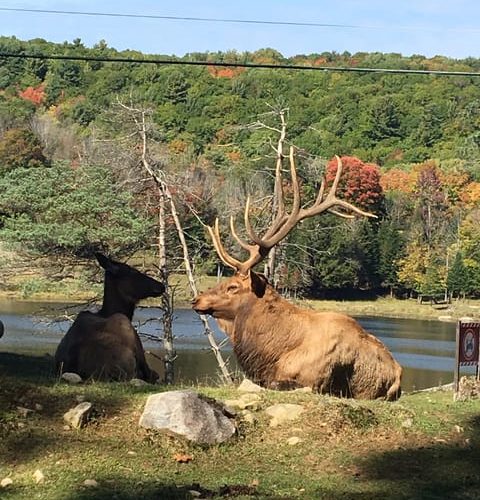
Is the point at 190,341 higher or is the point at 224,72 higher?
the point at 224,72

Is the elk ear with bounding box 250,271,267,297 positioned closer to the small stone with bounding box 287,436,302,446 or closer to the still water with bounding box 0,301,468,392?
the small stone with bounding box 287,436,302,446

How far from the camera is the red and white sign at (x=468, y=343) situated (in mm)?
10344

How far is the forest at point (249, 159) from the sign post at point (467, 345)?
5.71 meters

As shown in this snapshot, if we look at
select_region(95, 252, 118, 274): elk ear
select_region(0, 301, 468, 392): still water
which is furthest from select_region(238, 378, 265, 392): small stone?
select_region(0, 301, 468, 392): still water

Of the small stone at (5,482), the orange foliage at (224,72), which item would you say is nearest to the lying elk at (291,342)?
the small stone at (5,482)

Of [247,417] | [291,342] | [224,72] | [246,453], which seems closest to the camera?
[246,453]

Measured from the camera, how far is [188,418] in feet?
22.4

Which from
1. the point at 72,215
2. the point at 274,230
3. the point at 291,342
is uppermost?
the point at 274,230

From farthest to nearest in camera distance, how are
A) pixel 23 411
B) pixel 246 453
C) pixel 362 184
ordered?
pixel 362 184, pixel 23 411, pixel 246 453

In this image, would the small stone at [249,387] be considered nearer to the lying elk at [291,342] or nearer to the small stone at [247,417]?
the lying elk at [291,342]

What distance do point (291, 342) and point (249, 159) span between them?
52.7 feet

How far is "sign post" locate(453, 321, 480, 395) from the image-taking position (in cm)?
1027

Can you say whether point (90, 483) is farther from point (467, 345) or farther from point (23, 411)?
point (467, 345)

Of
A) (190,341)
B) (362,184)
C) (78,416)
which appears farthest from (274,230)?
(362,184)
